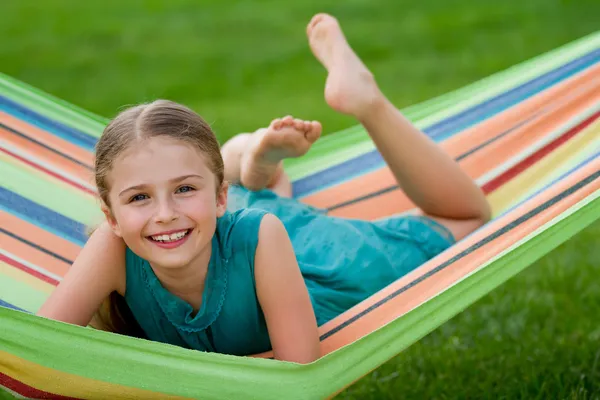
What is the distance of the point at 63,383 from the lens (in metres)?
1.58

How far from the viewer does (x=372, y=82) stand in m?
2.35

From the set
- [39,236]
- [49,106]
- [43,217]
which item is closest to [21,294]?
[39,236]

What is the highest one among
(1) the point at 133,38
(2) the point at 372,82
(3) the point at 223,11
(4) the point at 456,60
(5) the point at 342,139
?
(3) the point at 223,11

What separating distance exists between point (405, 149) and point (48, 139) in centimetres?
102

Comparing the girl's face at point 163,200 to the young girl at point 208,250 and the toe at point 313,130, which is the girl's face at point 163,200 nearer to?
the young girl at point 208,250

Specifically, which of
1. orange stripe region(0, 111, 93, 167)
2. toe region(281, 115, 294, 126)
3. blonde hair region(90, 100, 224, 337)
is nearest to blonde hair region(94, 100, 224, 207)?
blonde hair region(90, 100, 224, 337)

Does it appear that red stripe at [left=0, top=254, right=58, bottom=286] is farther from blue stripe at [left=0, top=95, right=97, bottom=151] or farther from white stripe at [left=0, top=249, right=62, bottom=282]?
blue stripe at [left=0, top=95, right=97, bottom=151]

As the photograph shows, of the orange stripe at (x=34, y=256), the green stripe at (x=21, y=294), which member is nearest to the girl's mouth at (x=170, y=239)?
the green stripe at (x=21, y=294)

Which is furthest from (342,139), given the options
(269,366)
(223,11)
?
(223,11)

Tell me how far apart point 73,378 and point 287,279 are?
0.45 metres

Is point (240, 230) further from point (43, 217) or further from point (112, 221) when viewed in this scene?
point (43, 217)

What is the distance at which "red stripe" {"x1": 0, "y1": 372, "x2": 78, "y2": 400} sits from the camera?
64.4 inches

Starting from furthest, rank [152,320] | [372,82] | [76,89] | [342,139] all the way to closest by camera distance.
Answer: [76,89] → [342,139] → [372,82] → [152,320]

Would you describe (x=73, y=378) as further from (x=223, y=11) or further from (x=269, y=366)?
(x=223, y=11)
